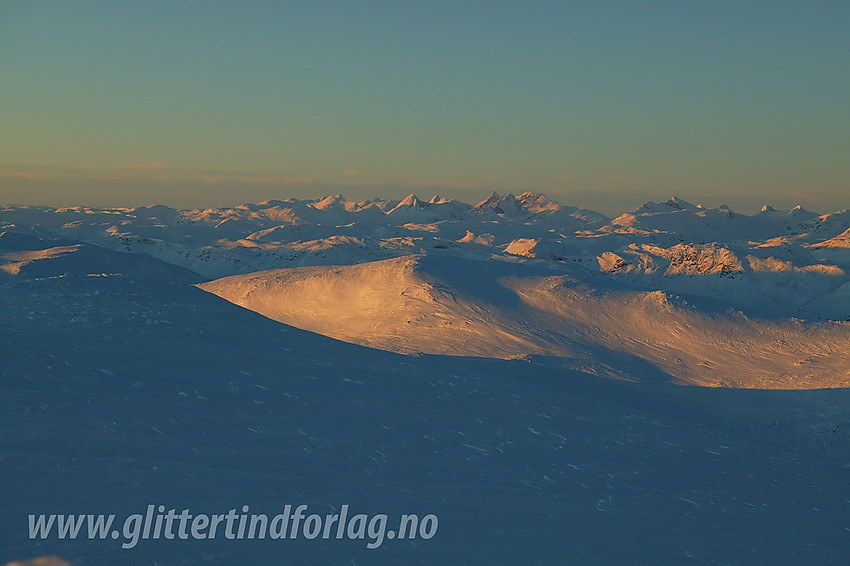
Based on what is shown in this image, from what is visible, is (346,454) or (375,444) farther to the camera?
(375,444)

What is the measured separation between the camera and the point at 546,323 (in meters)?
52.6

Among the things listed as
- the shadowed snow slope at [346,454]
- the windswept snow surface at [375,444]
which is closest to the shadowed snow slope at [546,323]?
the windswept snow surface at [375,444]

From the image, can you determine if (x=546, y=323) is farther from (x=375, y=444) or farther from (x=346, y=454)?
(x=346, y=454)

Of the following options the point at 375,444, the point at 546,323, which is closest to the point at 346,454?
the point at 375,444

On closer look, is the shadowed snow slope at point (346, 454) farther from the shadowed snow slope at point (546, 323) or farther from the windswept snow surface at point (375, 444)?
the shadowed snow slope at point (546, 323)

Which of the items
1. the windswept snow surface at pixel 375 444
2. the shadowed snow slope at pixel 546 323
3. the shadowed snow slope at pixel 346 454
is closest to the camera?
the shadowed snow slope at pixel 346 454

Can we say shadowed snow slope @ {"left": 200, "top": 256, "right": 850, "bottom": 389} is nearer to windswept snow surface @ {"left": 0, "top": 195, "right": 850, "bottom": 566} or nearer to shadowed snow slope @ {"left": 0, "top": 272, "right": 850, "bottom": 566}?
windswept snow surface @ {"left": 0, "top": 195, "right": 850, "bottom": 566}

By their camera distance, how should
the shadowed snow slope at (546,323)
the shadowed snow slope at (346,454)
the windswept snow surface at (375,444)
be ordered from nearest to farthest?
the shadowed snow slope at (346,454) → the windswept snow surface at (375,444) → the shadowed snow slope at (546,323)

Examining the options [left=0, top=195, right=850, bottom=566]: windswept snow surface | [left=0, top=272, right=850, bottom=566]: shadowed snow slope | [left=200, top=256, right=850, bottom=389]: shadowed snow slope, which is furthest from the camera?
[left=200, top=256, right=850, bottom=389]: shadowed snow slope

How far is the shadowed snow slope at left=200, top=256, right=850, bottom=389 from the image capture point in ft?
143

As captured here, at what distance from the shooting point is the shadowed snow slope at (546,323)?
4356 cm

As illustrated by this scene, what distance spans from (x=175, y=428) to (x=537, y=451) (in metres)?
8.89

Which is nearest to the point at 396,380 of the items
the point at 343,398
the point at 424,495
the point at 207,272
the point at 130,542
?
the point at 343,398

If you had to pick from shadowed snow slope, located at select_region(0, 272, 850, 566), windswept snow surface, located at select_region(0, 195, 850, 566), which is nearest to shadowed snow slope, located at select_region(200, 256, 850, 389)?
windswept snow surface, located at select_region(0, 195, 850, 566)
